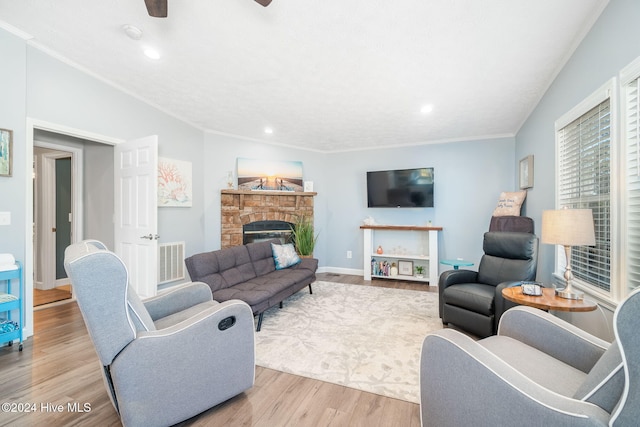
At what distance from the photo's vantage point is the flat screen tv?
4828 mm

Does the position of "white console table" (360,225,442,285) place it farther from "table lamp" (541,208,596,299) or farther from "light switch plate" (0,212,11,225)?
"light switch plate" (0,212,11,225)

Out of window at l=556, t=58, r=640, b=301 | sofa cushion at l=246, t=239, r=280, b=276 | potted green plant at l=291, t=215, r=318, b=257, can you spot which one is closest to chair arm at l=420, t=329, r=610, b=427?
window at l=556, t=58, r=640, b=301

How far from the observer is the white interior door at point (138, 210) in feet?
10.4

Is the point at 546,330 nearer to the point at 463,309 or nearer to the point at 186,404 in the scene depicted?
the point at 463,309

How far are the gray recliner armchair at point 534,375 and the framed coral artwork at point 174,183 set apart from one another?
3.73m

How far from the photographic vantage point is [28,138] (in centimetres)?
258

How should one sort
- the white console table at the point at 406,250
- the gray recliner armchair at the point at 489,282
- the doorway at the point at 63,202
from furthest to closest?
the white console table at the point at 406,250, the doorway at the point at 63,202, the gray recliner armchair at the point at 489,282

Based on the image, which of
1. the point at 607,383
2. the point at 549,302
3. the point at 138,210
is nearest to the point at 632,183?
the point at 549,302

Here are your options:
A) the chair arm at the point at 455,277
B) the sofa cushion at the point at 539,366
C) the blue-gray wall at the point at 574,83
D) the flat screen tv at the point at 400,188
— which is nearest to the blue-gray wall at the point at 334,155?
the blue-gray wall at the point at 574,83

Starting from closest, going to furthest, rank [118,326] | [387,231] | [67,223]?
[118,326]
[67,223]
[387,231]

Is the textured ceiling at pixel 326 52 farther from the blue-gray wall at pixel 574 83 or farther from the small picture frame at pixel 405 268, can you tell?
the small picture frame at pixel 405 268

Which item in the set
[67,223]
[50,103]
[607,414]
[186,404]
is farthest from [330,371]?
[67,223]

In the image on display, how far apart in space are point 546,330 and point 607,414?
2.38ft

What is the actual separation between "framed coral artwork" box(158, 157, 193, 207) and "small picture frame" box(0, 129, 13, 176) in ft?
4.76
